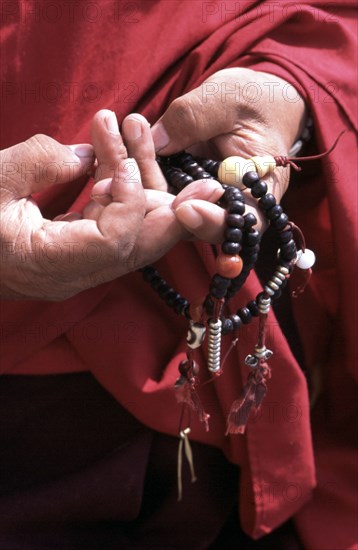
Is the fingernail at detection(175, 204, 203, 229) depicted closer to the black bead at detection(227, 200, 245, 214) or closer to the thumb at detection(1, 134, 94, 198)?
the black bead at detection(227, 200, 245, 214)

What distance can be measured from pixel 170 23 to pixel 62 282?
37cm

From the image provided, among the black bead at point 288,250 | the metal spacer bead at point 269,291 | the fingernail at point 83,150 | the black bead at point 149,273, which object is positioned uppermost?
the fingernail at point 83,150

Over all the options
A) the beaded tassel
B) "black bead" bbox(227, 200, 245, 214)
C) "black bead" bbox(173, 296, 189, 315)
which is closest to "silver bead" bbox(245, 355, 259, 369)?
the beaded tassel

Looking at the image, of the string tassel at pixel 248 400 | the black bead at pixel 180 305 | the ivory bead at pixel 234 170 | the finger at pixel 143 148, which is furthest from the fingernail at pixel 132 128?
the string tassel at pixel 248 400

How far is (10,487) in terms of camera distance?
0.83 metres

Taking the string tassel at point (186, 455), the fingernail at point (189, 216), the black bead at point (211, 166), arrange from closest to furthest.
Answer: the fingernail at point (189, 216) < the black bead at point (211, 166) < the string tassel at point (186, 455)

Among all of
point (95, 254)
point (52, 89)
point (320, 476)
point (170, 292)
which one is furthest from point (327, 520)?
point (52, 89)

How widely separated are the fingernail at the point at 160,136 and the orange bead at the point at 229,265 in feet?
0.56

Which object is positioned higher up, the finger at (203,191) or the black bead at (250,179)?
the finger at (203,191)

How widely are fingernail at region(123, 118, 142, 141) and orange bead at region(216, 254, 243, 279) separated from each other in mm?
169

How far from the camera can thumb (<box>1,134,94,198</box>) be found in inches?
24.4

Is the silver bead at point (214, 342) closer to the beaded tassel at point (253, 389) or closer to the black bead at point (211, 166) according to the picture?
the beaded tassel at point (253, 389)

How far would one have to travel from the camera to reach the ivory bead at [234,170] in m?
0.62

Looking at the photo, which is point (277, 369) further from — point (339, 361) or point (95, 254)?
point (95, 254)
